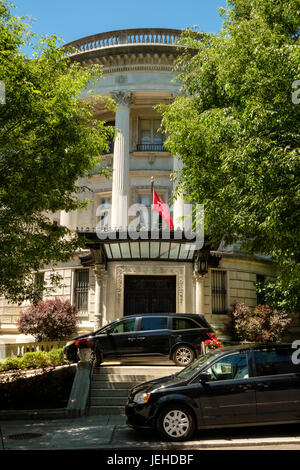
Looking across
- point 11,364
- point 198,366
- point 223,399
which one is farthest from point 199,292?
point 223,399

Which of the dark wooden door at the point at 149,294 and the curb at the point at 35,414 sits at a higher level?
the dark wooden door at the point at 149,294

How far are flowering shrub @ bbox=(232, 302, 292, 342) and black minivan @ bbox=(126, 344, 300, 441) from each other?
37.2 ft

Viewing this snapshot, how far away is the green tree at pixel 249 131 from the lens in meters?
9.15

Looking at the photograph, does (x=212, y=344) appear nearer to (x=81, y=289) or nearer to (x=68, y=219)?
(x=81, y=289)

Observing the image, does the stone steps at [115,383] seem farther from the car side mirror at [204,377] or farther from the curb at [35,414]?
the car side mirror at [204,377]

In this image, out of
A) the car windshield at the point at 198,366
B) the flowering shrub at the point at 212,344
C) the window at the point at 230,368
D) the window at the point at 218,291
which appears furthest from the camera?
the window at the point at 218,291

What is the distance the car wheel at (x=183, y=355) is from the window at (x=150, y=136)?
50.5 ft

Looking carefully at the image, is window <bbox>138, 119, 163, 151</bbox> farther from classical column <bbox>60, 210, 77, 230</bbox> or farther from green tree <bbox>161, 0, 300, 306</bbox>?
green tree <bbox>161, 0, 300, 306</bbox>

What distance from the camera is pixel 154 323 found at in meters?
13.9

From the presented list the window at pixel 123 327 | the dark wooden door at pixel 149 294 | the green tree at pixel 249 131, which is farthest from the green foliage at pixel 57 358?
the green tree at pixel 249 131

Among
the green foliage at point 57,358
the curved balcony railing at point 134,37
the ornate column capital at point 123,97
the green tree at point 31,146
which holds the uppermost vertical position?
the curved balcony railing at point 134,37

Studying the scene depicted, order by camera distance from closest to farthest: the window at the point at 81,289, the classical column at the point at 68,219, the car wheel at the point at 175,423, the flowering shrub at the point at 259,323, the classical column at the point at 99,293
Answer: the car wheel at the point at 175,423
the flowering shrub at the point at 259,323
the classical column at the point at 99,293
the window at the point at 81,289
the classical column at the point at 68,219

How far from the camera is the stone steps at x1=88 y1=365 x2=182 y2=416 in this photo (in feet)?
34.9

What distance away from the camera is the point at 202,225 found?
13.2 metres
